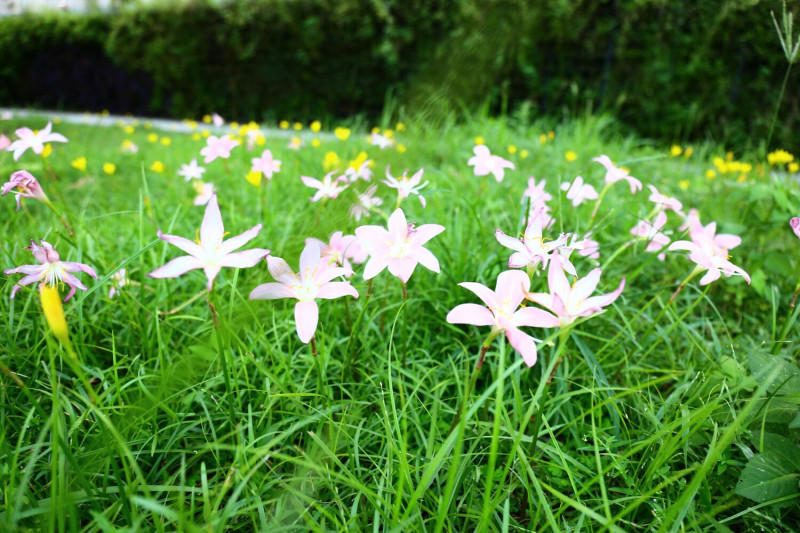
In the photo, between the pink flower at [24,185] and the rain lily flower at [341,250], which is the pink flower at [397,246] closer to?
the rain lily flower at [341,250]

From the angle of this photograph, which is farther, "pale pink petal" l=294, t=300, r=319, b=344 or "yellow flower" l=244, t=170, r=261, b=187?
"yellow flower" l=244, t=170, r=261, b=187

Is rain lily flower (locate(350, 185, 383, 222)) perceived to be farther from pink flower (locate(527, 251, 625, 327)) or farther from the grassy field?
pink flower (locate(527, 251, 625, 327))

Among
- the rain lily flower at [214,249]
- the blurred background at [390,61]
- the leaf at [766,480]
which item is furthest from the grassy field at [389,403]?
the blurred background at [390,61]

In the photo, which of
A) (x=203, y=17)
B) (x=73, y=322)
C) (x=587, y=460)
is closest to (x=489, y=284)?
(x=587, y=460)

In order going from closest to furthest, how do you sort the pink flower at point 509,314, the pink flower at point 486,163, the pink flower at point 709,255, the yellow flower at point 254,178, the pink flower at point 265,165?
the pink flower at point 509,314
the pink flower at point 709,255
the pink flower at point 486,163
the pink flower at point 265,165
the yellow flower at point 254,178

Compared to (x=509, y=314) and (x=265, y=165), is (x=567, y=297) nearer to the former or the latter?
A: (x=509, y=314)

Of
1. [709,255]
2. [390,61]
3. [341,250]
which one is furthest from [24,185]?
[390,61]

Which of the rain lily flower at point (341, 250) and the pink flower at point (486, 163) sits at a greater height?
the pink flower at point (486, 163)

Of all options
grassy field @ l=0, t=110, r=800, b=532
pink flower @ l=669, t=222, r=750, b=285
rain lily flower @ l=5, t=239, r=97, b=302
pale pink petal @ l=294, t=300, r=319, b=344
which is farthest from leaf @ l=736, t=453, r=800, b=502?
rain lily flower @ l=5, t=239, r=97, b=302
